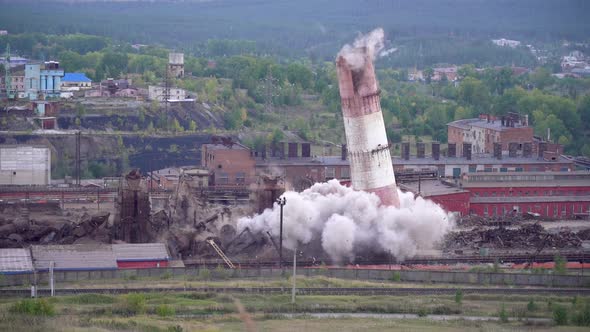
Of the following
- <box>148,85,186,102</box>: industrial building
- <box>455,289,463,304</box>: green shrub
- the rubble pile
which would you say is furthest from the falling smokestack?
<box>148,85,186,102</box>: industrial building

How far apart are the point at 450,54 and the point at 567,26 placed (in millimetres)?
42914

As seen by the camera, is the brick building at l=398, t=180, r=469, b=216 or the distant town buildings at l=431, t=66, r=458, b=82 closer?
the brick building at l=398, t=180, r=469, b=216

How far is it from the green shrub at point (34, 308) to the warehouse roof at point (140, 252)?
779 cm

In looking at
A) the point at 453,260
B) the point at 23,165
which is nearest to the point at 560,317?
the point at 453,260

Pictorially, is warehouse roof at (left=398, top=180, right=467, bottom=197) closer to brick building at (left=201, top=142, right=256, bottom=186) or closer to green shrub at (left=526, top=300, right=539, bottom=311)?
brick building at (left=201, top=142, right=256, bottom=186)

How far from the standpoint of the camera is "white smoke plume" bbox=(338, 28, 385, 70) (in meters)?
43.7

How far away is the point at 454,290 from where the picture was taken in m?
37.4

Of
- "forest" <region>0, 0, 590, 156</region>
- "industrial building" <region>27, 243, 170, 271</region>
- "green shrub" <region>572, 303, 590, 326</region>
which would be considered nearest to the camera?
"green shrub" <region>572, 303, 590, 326</region>

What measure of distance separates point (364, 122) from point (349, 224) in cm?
341

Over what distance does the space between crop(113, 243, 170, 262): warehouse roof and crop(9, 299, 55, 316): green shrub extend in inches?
307

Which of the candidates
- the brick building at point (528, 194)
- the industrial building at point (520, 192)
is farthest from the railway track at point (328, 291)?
the brick building at point (528, 194)

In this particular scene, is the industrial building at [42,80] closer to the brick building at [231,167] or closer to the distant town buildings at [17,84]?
the distant town buildings at [17,84]

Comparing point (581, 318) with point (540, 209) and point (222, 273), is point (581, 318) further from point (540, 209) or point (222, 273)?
point (540, 209)

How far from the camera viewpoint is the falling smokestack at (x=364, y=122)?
143 feet
